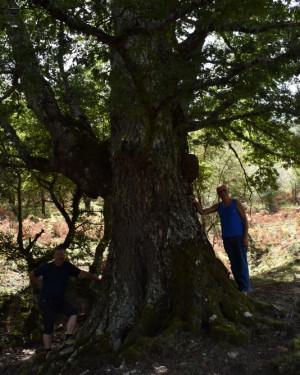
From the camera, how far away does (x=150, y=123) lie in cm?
532

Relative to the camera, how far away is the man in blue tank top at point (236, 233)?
6.30 m

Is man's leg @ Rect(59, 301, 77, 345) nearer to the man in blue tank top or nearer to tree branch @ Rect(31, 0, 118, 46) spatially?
the man in blue tank top

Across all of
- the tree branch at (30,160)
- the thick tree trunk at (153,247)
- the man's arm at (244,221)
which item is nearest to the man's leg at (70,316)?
the thick tree trunk at (153,247)

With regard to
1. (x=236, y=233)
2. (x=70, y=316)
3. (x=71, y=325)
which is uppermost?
(x=236, y=233)

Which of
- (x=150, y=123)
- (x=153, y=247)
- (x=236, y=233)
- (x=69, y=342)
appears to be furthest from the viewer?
(x=236, y=233)

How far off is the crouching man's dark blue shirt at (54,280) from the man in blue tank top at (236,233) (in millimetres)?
2422

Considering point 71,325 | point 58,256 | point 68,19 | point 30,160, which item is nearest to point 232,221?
point 58,256

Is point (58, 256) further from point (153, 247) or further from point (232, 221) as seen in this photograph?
point (232, 221)

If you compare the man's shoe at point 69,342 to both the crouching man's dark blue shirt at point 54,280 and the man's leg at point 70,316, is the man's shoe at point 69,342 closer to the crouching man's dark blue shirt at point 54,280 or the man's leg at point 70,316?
the man's leg at point 70,316

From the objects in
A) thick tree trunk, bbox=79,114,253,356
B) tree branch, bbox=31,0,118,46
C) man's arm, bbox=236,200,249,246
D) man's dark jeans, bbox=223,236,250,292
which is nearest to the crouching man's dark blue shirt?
thick tree trunk, bbox=79,114,253,356

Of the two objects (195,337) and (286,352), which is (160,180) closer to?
(195,337)

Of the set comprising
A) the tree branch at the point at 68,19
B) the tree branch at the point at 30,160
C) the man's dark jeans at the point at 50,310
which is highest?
the tree branch at the point at 68,19

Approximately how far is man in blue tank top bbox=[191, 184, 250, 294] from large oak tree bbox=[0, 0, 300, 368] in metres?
0.42

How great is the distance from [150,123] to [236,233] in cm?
230
